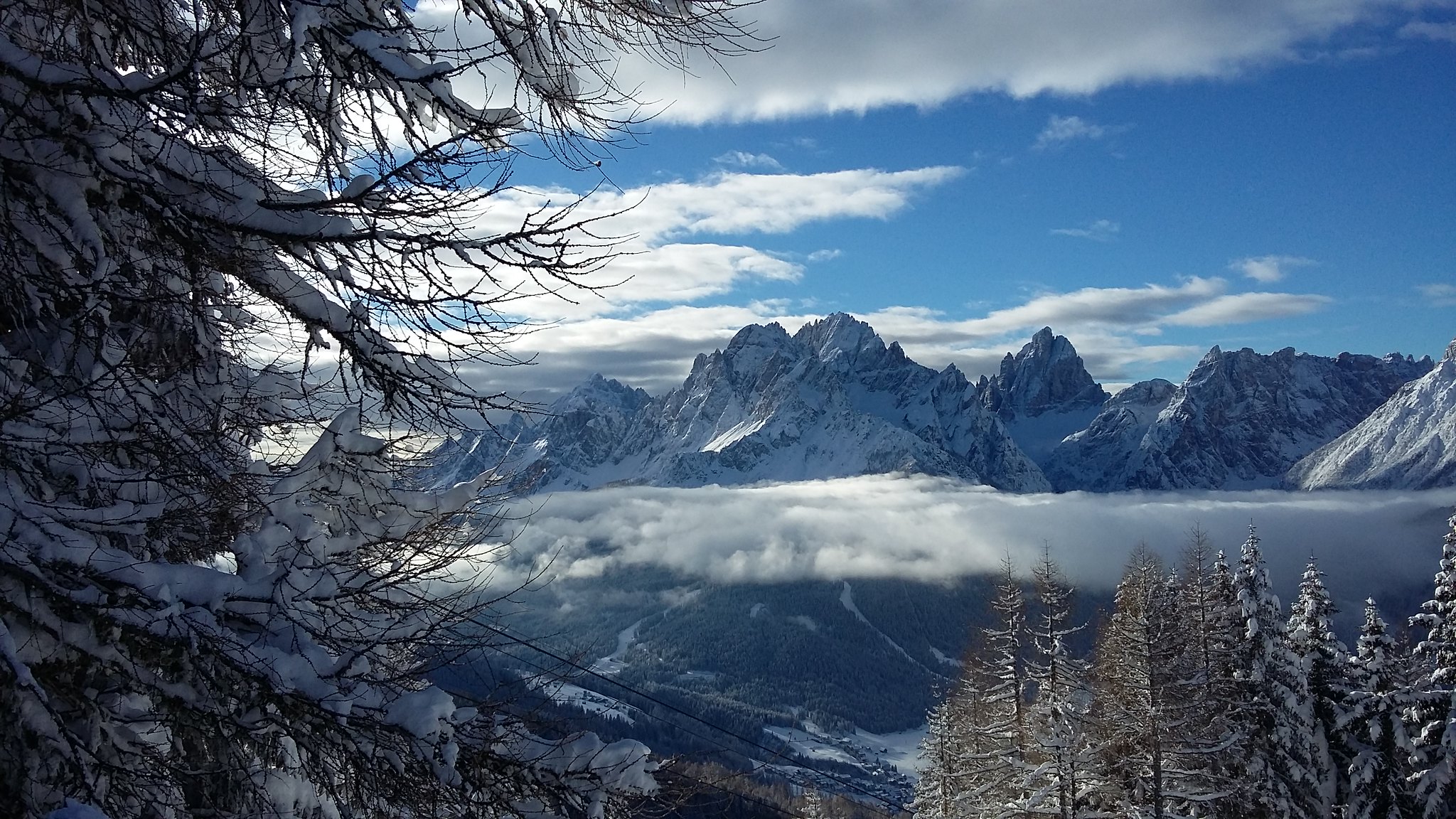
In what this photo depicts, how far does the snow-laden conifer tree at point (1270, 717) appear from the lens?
1852 centimetres

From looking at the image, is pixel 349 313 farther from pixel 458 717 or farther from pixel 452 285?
pixel 458 717

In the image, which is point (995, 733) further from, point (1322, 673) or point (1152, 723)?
point (1322, 673)

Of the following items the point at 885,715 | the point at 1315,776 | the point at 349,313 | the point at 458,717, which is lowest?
the point at 885,715

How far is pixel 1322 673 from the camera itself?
2089 centimetres

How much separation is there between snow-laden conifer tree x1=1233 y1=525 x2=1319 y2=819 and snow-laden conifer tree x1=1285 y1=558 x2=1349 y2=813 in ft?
1.34

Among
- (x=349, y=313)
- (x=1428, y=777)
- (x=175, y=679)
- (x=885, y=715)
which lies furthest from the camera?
(x=885, y=715)

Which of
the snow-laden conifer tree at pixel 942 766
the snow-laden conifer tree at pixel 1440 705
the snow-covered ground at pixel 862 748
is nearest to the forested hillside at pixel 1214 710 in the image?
the snow-laden conifer tree at pixel 1440 705

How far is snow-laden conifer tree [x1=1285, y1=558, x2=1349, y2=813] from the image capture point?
777 inches

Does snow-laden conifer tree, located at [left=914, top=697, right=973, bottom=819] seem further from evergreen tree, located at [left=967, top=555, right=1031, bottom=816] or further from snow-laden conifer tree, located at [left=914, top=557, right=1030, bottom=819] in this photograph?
evergreen tree, located at [left=967, top=555, right=1031, bottom=816]

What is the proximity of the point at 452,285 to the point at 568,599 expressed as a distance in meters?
200

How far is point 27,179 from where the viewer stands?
2.72 meters

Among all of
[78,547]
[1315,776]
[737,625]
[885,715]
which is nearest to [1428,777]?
[1315,776]

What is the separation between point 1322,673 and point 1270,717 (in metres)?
2.81

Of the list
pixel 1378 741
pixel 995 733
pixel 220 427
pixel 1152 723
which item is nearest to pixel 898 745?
pixel 1378 741
